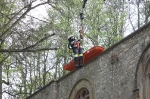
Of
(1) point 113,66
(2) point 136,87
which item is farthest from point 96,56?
(2) point 136,87

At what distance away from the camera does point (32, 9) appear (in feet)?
43.0

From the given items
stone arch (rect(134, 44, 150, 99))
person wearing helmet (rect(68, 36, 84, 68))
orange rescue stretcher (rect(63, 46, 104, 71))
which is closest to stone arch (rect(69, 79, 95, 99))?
person wearing helmet (rect(68, 36, 84, 68))

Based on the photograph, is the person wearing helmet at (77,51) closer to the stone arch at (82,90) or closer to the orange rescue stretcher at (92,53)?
the orange rescue stretcher at (92,53)

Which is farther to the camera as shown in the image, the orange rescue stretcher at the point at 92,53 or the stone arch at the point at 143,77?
the orange rescue stretcher at the point at 92,53

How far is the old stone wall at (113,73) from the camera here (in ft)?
37.2

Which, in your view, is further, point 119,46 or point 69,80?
point 69,80

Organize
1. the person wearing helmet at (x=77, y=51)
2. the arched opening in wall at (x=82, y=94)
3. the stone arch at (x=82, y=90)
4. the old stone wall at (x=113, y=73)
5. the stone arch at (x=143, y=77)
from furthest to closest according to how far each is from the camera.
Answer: the person wearing helmet at (x=77, y=51), the arched opening in wall at (x=82, y=94), the stone arch at (x=82, y=90), the old stone wall at (x=113, y=73), the stone arch at (x=143, y=77)

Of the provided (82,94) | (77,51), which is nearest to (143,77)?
(82,94)

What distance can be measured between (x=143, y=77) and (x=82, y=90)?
3.65 m

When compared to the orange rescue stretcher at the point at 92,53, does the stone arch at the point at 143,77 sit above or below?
below

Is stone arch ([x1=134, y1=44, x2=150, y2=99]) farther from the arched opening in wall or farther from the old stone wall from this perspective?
the arched opening in wall

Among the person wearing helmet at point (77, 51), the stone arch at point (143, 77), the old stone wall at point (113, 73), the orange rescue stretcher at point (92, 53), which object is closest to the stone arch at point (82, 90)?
the old stone wall at point (113, 73)

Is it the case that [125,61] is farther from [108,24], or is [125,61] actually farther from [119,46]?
[108,24]

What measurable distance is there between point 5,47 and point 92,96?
11.6ft
